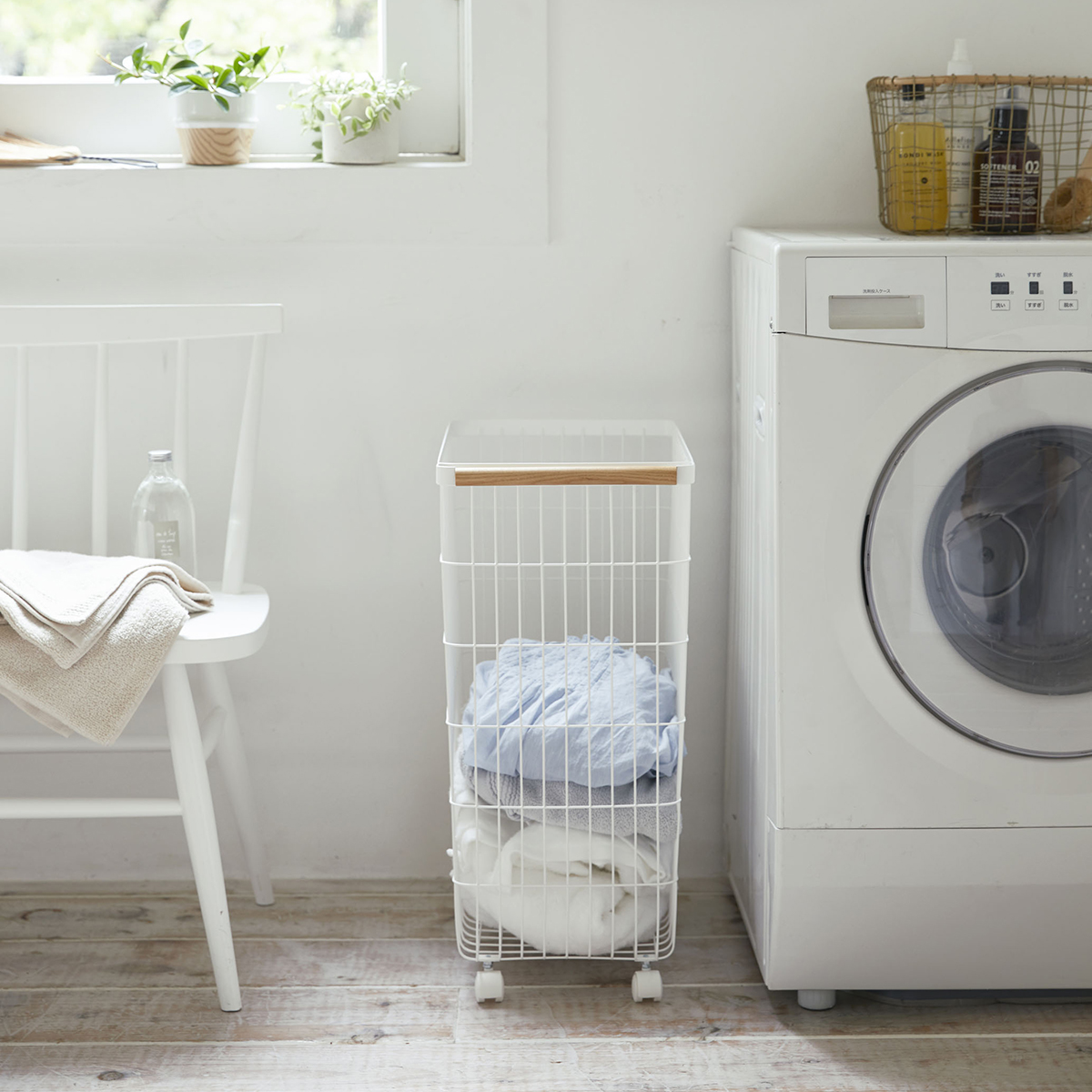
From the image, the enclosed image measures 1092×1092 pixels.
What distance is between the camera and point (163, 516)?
154cm

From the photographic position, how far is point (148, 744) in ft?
4.88

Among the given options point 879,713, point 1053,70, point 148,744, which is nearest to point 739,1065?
point 879,713

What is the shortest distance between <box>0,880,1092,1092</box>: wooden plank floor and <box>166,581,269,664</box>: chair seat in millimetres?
453

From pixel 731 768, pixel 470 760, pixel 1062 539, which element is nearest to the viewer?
pixel 1062 539

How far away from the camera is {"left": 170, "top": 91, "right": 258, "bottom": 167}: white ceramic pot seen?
1.57m

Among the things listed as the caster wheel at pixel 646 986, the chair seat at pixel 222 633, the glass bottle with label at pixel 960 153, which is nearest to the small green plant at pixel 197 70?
the chair seat at pixel 222 633

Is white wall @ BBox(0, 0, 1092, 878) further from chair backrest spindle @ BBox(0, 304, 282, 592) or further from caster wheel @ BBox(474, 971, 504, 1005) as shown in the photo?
caster wheel @ BBox(474, 971, 504, 1005)

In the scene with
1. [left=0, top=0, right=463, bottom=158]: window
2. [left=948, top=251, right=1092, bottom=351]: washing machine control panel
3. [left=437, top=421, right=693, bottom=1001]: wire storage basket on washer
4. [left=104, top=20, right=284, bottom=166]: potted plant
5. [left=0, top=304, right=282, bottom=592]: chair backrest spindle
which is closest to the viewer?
[left=948, top=251, right=1092, bottom=351]: washing machine control panel

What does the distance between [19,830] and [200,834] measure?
55 centimetres

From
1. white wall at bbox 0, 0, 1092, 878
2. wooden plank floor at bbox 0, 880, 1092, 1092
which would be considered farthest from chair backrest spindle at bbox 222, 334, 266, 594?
wooden plank floor at bbox 0, 880, 1092, 1092

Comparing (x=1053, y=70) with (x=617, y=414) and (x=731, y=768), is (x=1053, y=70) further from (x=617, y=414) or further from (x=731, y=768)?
(x=731, y=768)

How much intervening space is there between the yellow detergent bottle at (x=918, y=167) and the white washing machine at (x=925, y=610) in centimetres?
8

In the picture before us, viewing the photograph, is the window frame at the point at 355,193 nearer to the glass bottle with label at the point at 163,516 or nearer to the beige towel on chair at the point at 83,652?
the glass bottle with label at the point at 163,516

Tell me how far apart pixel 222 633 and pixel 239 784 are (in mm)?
369
